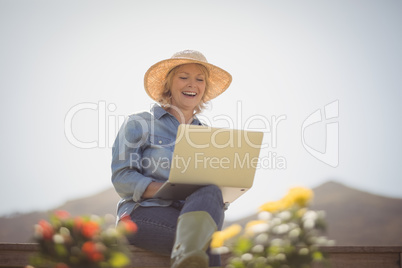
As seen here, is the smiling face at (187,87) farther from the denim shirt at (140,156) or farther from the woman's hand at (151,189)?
the woman's hand at (151,189)

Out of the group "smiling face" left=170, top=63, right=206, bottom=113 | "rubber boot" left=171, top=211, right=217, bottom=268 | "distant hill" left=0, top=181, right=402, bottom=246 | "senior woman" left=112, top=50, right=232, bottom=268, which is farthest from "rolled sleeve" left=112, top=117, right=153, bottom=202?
"distant hill" left=0, top=181, right=402, bottom=246

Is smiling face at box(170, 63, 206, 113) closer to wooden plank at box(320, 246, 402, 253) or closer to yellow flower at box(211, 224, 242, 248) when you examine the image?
wooden plank at box(320, 246, 402, 253)

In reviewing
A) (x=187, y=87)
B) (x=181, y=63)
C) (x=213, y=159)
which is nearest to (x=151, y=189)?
(x=213, y=159)

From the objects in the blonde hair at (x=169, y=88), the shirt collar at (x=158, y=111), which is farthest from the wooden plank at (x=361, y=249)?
the blonde hair at (x=169, y=88)

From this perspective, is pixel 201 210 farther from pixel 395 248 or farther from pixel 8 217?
pixel 8 217

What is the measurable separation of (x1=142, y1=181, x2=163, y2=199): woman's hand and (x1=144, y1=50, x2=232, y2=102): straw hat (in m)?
0.81

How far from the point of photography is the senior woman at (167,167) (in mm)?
1307

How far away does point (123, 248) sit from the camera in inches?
38.2

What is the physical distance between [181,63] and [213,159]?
1000 mm

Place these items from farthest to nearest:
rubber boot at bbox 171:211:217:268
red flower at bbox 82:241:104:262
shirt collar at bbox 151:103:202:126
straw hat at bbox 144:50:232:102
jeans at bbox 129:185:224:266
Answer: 1. straw hat at bbox 144:50:232:102
2. shirt collar at bbox 151:103:202:126
3. jeans at bbox 129:185:224:266
4. rubber boot at bbox 171:211:217:268
5. red flower at bbox 82:241:104:262

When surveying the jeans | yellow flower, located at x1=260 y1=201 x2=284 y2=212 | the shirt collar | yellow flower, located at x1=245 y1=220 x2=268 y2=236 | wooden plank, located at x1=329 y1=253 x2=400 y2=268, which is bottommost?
wooden plank, located at x1=329 y1=253 x2=400 y2=268

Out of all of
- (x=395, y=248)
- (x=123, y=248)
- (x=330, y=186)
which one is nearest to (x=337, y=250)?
(x=395, y=248)

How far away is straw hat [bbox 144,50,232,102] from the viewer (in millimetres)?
2301

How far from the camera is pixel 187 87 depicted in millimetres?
2312
